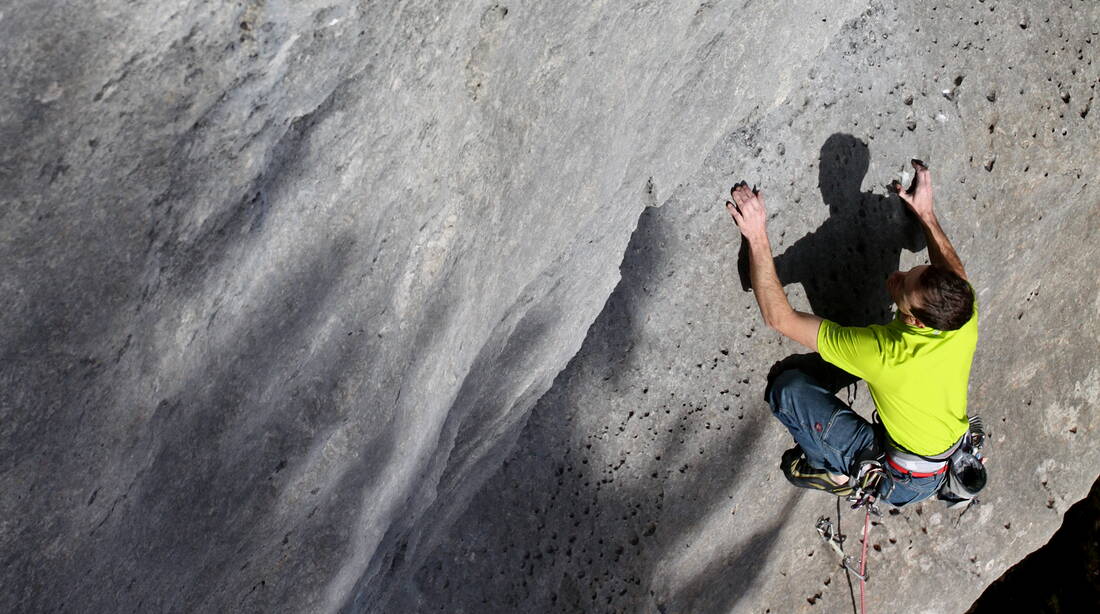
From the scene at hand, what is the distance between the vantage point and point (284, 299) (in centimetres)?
101

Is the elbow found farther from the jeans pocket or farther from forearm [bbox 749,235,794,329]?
the jeans pocket

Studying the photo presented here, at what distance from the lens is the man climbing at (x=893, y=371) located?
1.59 meters

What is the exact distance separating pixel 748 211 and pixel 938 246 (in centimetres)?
42

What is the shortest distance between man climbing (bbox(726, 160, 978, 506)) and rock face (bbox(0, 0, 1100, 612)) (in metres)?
0.06

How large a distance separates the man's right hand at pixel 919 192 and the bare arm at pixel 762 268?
0.31 m

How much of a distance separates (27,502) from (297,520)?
1.50 feet

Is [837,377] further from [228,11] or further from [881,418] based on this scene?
[228,11]

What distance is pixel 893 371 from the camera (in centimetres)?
164

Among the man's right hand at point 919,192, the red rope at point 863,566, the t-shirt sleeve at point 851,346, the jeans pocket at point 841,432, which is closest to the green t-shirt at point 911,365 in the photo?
the t-shirt sleeve at point 851,346

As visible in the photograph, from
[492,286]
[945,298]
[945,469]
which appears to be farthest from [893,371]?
[492,286]

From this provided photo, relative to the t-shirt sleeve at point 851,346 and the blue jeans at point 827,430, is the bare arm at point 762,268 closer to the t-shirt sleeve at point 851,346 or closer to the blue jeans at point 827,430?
the t-shirt sleeve at point 851,346

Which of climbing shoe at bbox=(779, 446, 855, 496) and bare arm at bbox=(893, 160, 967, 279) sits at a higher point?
bare arm at bbox=(893, 160, 967, 279)

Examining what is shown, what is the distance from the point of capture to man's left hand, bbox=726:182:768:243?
1.59 meters

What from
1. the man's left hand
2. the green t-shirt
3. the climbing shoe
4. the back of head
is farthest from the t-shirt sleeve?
the climbing shoe
